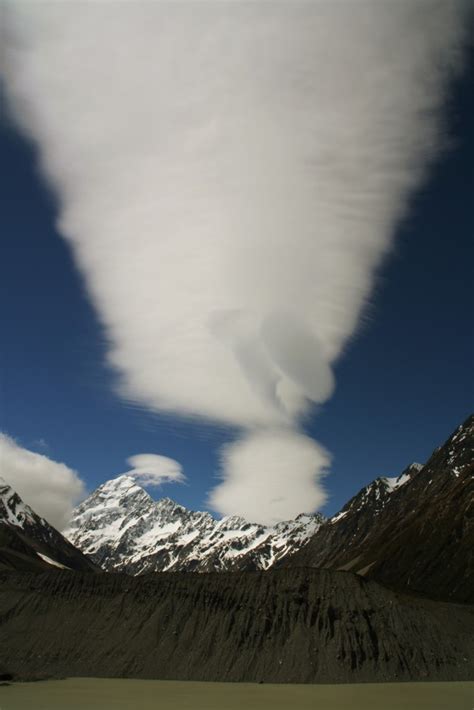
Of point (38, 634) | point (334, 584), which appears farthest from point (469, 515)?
point (38, 634)

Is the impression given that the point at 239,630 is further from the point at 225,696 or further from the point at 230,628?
the point at 225,696

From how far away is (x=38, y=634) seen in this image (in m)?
80.2

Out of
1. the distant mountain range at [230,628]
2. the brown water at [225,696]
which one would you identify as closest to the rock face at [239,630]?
the distant mountain range at [230,628]

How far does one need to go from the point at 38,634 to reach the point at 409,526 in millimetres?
124345

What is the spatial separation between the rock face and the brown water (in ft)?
13.8

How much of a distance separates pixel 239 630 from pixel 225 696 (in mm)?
20647

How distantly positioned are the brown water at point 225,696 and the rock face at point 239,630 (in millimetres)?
4217

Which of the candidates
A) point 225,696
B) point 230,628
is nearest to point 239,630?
point 230,628

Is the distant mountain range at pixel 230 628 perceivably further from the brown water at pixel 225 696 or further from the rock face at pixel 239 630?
the brown water at pixel 225 696

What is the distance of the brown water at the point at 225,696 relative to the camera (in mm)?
46281

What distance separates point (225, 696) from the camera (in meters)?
53.1

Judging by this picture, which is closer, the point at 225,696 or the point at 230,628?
the point at 225,696

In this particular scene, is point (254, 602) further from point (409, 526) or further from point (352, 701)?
point (409, 526)

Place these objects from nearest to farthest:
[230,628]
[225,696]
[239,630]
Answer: [225,696] < [239,630] < [230,628]
